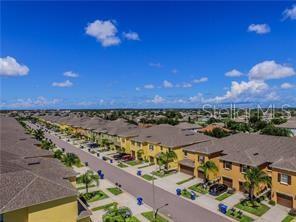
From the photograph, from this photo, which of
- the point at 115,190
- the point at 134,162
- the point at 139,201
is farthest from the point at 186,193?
the point at 134,162

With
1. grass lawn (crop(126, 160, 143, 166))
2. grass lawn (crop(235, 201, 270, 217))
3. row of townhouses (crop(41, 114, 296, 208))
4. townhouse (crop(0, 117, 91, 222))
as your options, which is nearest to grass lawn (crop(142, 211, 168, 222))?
townhouse (crop(0, 117, 91, 222))

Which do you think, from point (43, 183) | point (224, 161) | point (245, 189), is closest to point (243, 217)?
point (245, 189)

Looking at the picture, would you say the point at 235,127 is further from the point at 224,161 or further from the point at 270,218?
the point at 270,218

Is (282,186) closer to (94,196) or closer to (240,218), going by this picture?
(240,218)

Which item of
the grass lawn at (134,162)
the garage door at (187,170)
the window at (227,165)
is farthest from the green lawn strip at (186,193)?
the grass lawn at (134,162)

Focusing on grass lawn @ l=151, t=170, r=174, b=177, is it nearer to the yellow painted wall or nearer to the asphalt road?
the asphalt road

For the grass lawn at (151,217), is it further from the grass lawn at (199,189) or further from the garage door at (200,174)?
the garage door at (200,174)
